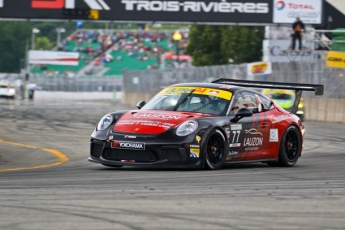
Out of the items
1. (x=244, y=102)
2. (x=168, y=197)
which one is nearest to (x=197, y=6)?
(x=244, y=102)

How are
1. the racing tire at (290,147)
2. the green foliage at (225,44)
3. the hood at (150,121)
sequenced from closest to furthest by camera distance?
the hood at (150,121), the racing tire at (290,147), the green foliage at (225,44)

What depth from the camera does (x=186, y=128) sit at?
35.8 feet

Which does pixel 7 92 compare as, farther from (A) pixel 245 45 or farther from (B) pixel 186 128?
(B) pixel 186 128

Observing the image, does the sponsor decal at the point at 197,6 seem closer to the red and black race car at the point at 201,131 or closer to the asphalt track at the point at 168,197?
the red and black race car at the point at 201,131

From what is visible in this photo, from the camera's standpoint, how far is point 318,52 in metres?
40.8

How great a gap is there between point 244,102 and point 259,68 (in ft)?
84.6

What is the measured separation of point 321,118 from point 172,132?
22.4m

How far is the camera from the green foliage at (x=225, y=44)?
242 ft

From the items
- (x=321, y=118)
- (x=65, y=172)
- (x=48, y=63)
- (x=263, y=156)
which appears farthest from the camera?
(x=48, y=63)

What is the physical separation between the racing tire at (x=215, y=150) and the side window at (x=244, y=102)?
2.03 ft

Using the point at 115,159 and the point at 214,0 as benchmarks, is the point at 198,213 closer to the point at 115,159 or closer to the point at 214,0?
the point at 115,159

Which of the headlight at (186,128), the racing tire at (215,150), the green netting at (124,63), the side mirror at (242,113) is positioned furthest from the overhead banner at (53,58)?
the headlight at (186,128)

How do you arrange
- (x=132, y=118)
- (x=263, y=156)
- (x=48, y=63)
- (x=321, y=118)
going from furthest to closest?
1. (x=48, y=63)
2. (x=321, y=118)
3. (x=263, y=156)
4. (x=132, y=118)

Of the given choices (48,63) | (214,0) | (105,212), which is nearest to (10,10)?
(214,0)
